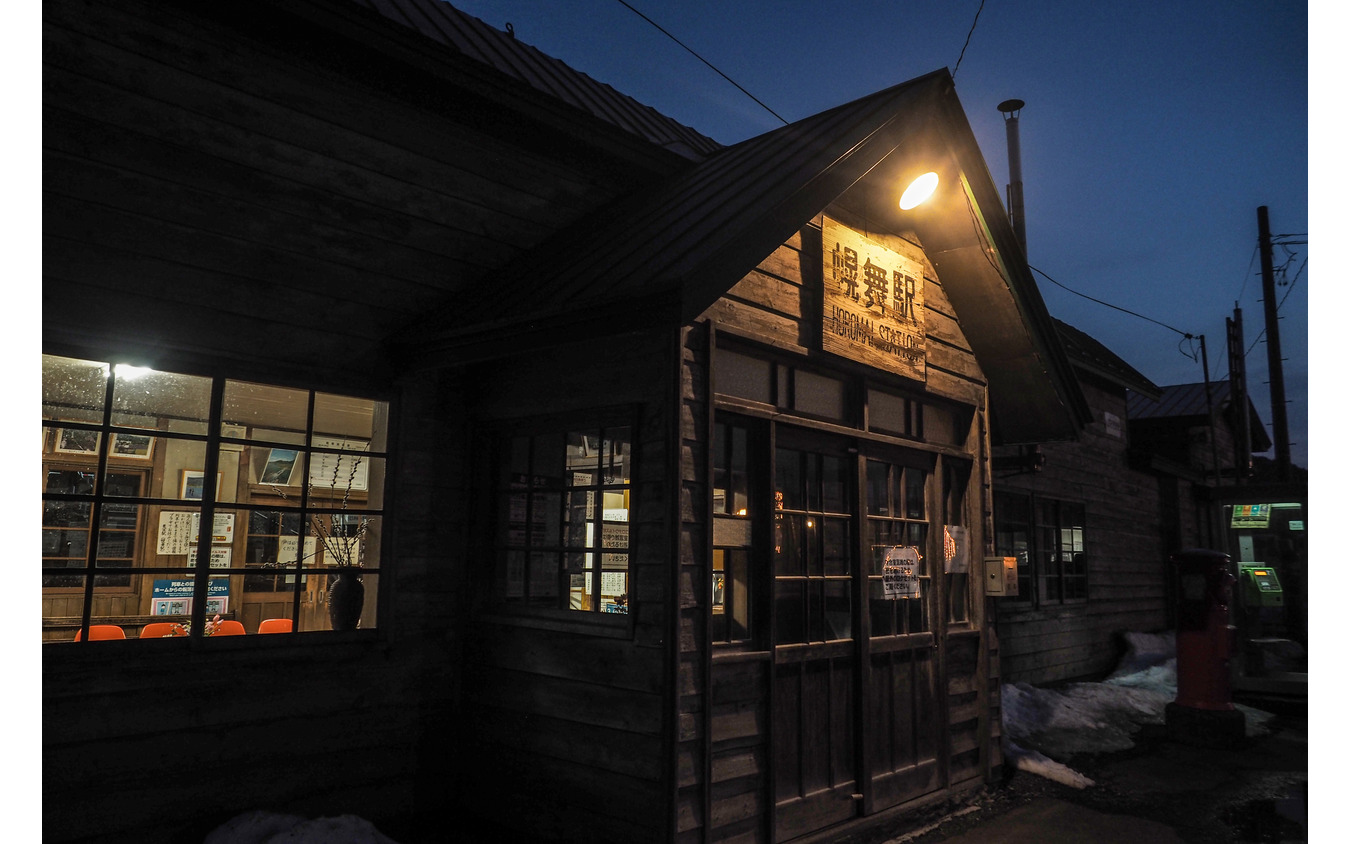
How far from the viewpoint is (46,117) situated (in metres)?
4.18

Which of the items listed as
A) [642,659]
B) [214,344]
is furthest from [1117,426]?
[214,344]

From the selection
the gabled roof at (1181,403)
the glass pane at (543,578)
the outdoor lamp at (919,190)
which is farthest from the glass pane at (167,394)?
the gabled roof at (1181,403)

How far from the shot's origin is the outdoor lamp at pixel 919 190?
5529 millimetres

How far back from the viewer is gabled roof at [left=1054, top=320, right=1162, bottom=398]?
12461 mm

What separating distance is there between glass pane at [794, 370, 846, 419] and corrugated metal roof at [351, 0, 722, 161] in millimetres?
2365

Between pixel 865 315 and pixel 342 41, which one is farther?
pixel 865 315

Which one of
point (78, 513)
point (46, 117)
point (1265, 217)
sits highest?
point (1265, 217)

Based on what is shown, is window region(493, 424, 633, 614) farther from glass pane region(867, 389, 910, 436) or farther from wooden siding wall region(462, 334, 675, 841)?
glass pane region(867, 389, 910, 436)

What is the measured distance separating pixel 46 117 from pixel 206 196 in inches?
29.9

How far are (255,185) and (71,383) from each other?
1.61m

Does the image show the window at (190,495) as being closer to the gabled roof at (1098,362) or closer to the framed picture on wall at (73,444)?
the framed picture on wall at (73,444)

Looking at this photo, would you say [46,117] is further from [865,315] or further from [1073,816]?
[1073,816]

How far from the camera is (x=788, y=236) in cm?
430

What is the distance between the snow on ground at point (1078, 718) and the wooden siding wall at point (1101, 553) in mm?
558
